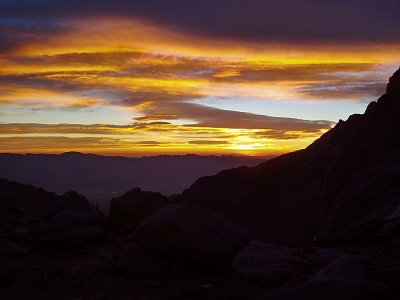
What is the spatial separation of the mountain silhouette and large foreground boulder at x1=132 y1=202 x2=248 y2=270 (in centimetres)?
2218

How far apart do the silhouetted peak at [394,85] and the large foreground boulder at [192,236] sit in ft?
195

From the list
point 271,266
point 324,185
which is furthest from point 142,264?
point 324,185

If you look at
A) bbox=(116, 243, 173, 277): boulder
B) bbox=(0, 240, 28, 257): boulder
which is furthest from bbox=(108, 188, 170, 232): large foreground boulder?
bbox=(116, 243, 173, 277): boulder

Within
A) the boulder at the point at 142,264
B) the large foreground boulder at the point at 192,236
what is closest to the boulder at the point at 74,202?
the boulder at the point at 142,264

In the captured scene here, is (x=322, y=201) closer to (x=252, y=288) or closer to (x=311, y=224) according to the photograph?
(x=311, y=224)

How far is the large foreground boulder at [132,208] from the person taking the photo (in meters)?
23.3

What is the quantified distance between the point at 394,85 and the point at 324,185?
18235 millimetres

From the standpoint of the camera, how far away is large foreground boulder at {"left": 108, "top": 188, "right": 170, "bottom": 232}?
23330 mm

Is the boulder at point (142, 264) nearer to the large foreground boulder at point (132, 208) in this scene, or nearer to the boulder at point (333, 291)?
the boulder at point (333, 291)

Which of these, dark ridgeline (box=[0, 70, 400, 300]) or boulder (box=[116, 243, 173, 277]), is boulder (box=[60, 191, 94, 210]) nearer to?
dark ridgeline (box=[0, 70, 400, 300])

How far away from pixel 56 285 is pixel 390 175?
43009 mm

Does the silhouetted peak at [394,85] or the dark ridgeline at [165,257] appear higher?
the silhouetted peak at [394,85]

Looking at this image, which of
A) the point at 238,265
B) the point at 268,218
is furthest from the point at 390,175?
the point at 238,265

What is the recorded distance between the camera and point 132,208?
23.9 meters
